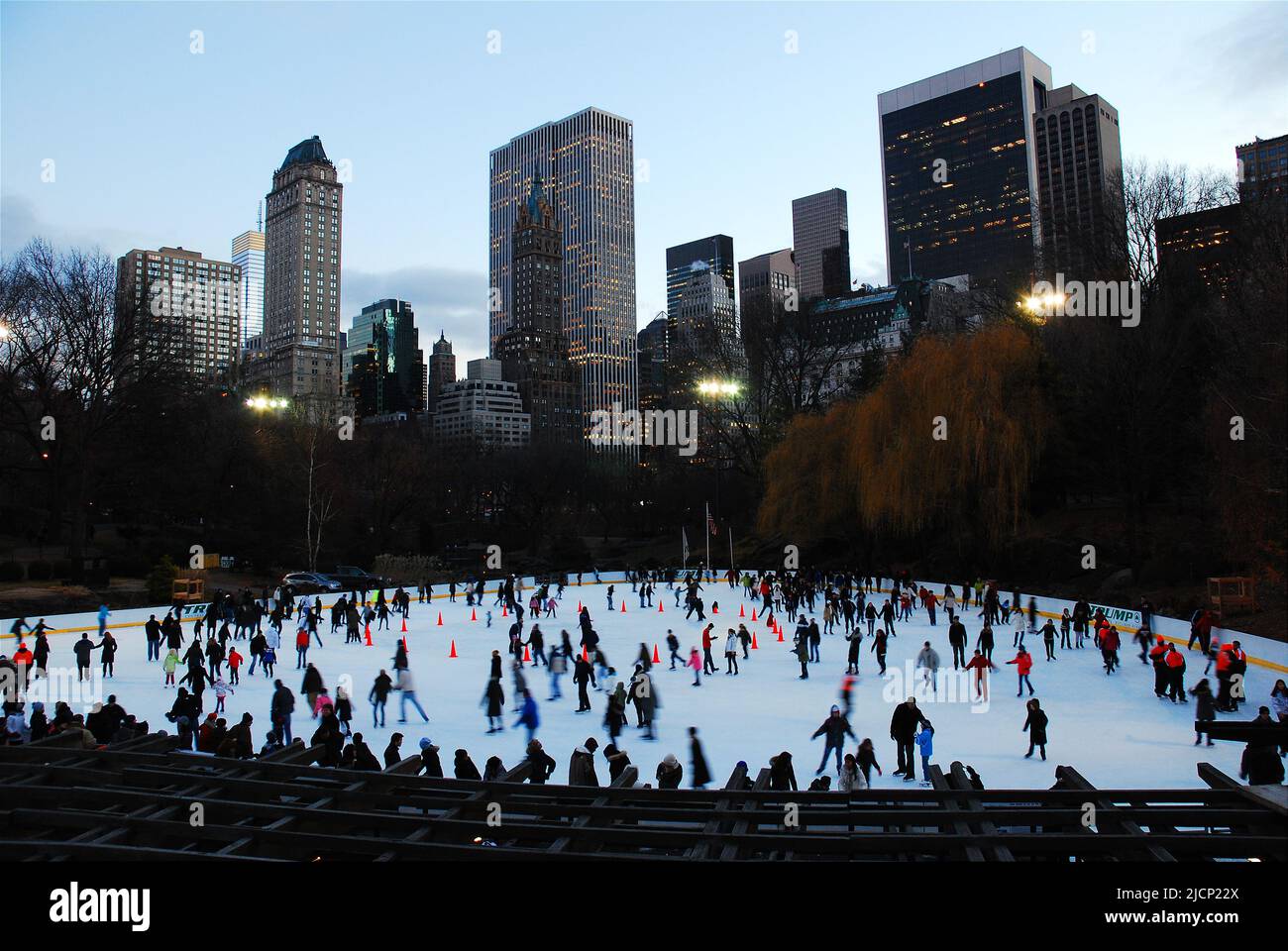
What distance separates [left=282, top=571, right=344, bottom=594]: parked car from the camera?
34.6m

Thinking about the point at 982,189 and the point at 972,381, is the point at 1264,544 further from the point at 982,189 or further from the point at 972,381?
the point at 982,189

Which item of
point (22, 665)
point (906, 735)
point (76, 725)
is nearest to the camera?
point (76, 725)

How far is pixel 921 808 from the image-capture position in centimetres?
573

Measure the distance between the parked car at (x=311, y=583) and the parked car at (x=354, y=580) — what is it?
31 centimetres

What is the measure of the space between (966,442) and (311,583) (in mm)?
26514

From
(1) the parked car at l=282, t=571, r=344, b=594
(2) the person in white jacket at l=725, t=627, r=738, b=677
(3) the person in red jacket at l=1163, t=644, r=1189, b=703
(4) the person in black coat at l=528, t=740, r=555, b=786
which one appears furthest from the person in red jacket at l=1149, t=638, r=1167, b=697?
(1) the parked car at l=282, t=571, r=344, b=594

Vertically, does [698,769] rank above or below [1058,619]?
below

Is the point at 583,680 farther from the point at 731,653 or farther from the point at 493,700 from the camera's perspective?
the point at 731,653

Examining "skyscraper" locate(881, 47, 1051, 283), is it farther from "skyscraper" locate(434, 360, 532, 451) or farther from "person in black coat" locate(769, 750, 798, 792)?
"person in black coat" locate(769, 750, 798, 792)

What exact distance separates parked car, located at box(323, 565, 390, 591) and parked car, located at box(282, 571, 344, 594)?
1.00 feet

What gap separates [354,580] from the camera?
36.8 meters

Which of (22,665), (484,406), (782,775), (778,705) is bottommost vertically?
(778,705)

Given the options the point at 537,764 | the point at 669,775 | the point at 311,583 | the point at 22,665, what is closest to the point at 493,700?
the point at 537,764

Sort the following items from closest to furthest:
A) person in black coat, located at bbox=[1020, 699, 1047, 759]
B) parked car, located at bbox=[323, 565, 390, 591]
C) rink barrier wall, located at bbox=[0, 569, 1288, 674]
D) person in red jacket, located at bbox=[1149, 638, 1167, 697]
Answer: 1. person in black coat, located at bbox=[1020, 699, 1047, 759]
2. person in red jacket, located at bbox=[1149, 638, 1167, 697]
3. rink barrier wall, located at bbox=[0, 569, 1288, 674]
4. parked car, located at bbox=[323, 565, 390, 591]
